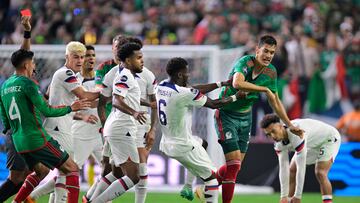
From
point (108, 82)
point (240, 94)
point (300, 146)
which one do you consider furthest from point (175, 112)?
point (300, 146)

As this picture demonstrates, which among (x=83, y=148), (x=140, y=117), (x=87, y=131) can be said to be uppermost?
(x=140, y=117)

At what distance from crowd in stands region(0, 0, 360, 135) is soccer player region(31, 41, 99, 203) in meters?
7.20

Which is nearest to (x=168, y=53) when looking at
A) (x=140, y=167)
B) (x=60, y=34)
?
(x=60, y=34)

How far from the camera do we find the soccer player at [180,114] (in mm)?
11477

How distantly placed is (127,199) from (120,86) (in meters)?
4.35

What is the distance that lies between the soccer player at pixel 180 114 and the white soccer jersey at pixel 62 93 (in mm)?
1059

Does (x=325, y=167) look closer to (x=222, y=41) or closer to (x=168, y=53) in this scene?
(x=168, y=53)

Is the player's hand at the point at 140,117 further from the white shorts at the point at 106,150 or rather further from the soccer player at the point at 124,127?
the white shorts at the point at 106,150

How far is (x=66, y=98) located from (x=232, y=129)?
223 centimetres

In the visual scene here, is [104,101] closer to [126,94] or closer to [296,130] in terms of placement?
[126,94]

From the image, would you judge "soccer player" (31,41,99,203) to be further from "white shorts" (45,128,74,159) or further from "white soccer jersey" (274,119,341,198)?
"white soccer jersey" (274,119,341,198)

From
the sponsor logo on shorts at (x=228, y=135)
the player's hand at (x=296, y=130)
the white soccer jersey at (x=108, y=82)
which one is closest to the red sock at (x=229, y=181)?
the sponsor logo on shorts at (x=228, y=135)

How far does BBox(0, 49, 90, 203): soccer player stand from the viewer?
10961 mm

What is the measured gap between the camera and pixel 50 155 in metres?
11.1
